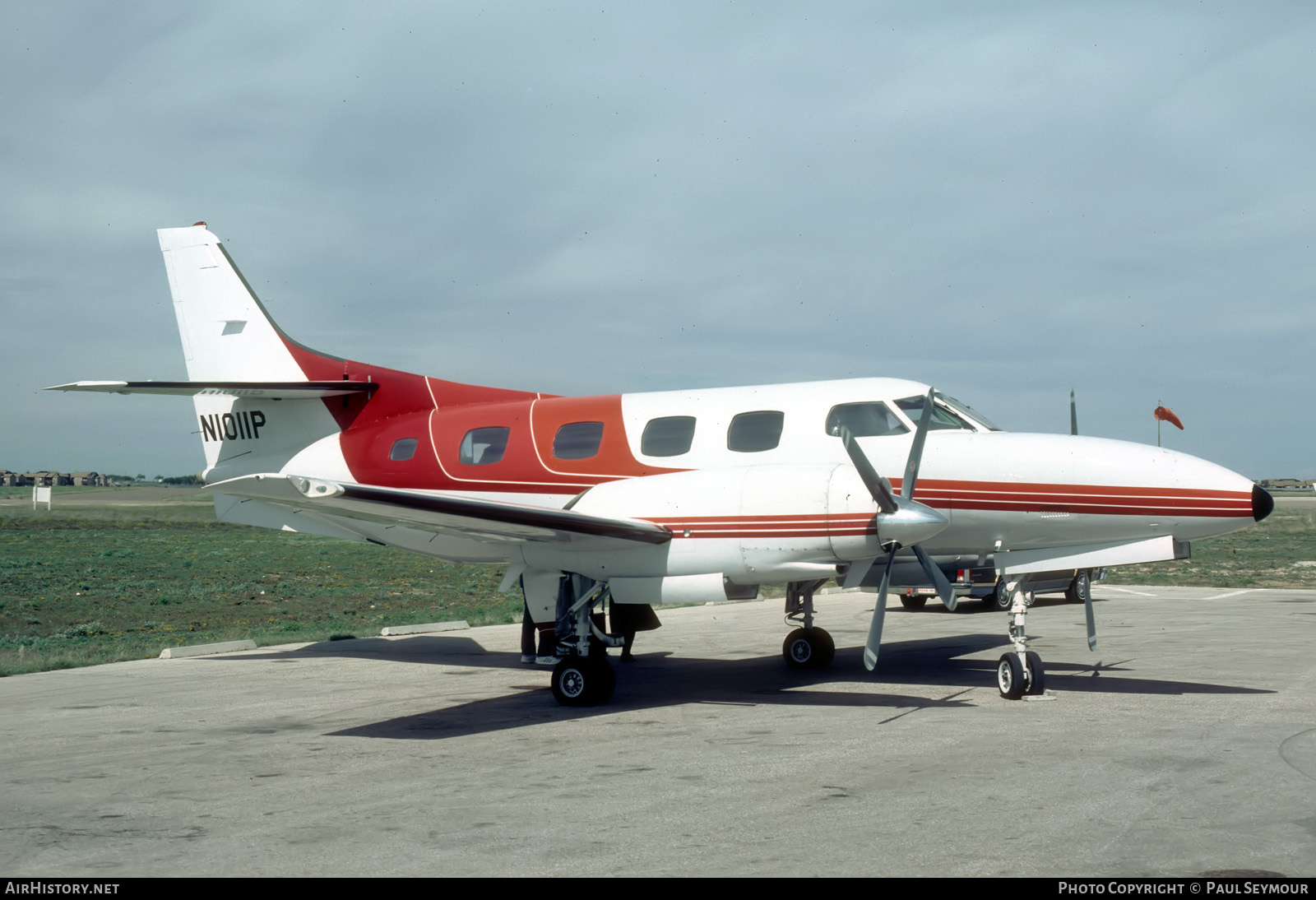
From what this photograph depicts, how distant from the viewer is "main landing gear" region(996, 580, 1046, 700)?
436 inches

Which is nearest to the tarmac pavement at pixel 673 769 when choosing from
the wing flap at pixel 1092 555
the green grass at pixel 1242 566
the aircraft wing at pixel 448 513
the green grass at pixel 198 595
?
the wing flap at pixel 1092 555

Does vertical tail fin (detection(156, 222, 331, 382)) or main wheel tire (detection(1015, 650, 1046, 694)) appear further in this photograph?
vertical tail fin (detection(156, 222, 331, 382))

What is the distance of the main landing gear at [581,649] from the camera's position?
11.3 m

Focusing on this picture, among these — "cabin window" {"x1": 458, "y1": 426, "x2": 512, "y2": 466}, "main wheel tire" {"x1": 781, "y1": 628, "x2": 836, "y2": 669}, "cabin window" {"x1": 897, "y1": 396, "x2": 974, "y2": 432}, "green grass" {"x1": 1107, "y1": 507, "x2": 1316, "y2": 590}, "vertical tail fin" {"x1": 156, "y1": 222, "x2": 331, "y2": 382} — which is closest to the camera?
"cabin window" {"x1": 897, "y1": 396, "x2": 974, "y2": 432}

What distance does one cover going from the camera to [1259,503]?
10.2m

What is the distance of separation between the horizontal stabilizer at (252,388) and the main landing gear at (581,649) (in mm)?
5292

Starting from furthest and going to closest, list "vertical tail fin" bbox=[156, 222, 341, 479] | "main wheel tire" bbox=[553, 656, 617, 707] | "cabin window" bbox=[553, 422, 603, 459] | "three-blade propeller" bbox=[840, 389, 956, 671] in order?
"vertical tail fin" bbox=[156, 222, 341, 479]
"cabin window" bbox=[553, 422, 603, 459]
"main wheel tire" bbox=[553, 656, 617, 707]
"three-blade propeller" bbox=[840, 389, 956, 671]

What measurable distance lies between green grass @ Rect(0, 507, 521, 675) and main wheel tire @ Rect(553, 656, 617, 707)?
8540 mm

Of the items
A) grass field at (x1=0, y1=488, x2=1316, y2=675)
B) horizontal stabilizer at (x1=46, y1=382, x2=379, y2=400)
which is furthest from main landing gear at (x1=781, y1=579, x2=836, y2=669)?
grass field at (x1=0, y1=488, x2=1316, y2=675)

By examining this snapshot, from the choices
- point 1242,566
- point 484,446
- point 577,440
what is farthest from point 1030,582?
point 1242,566

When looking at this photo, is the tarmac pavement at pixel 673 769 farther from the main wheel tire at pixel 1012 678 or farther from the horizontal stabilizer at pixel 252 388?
the horizontal stabilizer at pixel 252 388

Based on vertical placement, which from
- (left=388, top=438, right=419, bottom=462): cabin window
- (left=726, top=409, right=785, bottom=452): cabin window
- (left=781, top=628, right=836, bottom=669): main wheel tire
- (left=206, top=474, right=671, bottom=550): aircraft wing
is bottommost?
(left=781, top=628, right=836, bottom=669): main wheel tire

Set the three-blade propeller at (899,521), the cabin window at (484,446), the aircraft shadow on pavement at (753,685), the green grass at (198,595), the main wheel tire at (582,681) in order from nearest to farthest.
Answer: the three-blade propeller at (899,521)
the aircraft shadow on pavement at (753,685)
the main wheel tire at (582,681)
the cabin window at (484,446)
the green grass at (198,595)

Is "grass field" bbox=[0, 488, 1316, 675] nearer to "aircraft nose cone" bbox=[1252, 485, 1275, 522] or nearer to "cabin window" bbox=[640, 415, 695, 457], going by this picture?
"cabin window" bbox=[640, 415, 695, 457]
